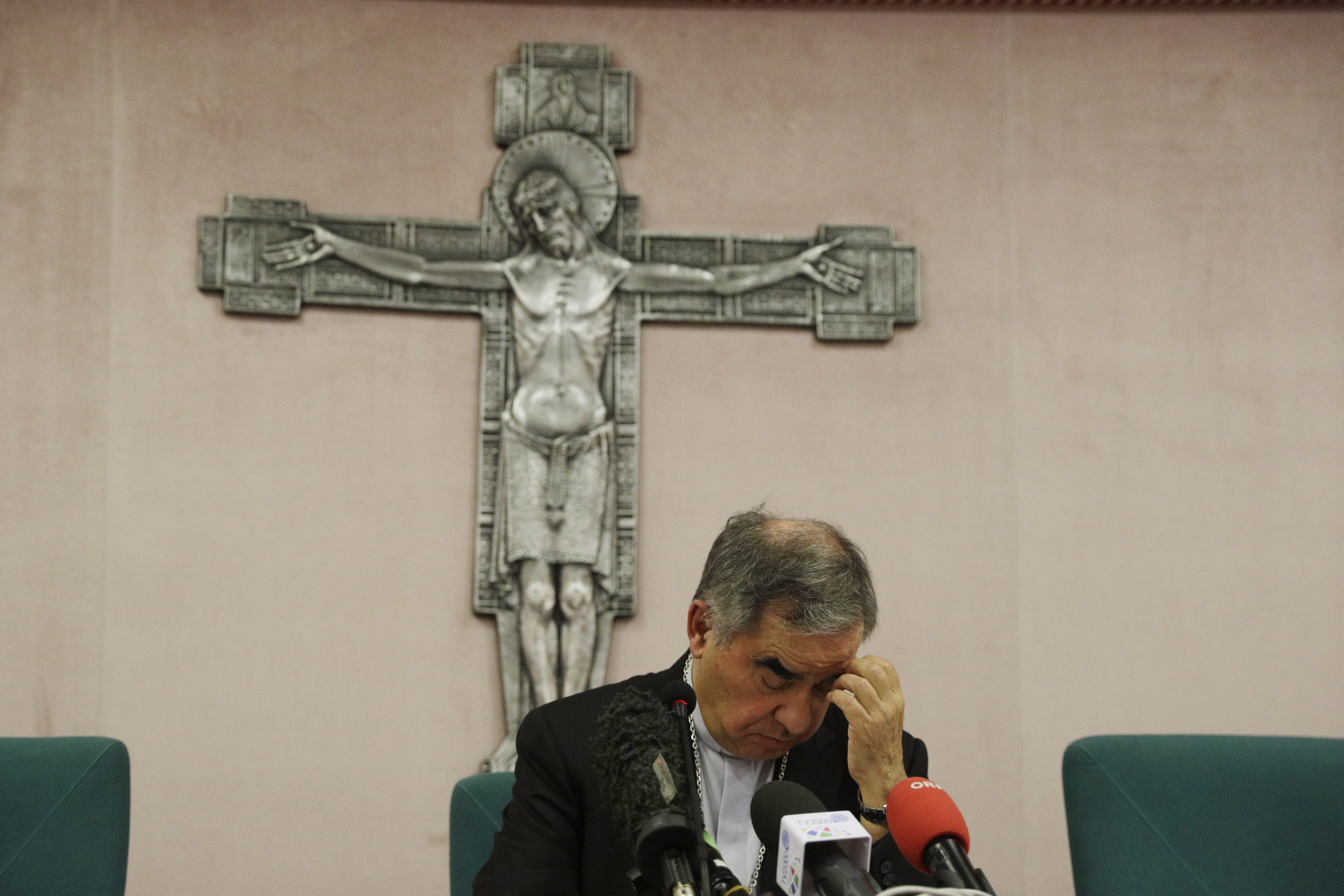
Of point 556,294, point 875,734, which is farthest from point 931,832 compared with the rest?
point 556,294

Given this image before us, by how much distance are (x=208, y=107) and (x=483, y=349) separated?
1.26 metres

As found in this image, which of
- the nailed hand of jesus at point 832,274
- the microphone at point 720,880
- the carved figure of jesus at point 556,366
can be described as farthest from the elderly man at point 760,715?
the nailed hand of jesus at point 832,274

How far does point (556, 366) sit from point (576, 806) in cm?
218

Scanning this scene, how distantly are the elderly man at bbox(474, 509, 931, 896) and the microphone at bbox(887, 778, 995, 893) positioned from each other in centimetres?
50

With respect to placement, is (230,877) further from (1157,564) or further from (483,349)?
(1157,564)

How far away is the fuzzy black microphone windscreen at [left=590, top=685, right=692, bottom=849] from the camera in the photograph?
1157 mm

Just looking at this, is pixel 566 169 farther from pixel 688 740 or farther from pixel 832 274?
pixel 688 740

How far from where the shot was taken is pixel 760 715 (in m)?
1.93

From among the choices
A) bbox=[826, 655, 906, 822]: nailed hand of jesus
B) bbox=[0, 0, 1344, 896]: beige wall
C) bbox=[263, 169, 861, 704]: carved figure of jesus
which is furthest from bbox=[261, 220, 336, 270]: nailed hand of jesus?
bbox=[826, 655, 906, 822]: nailed hand of jesus

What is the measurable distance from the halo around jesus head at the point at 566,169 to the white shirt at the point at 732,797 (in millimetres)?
2314

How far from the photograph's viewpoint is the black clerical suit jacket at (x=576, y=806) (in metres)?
1.82

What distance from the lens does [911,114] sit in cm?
423

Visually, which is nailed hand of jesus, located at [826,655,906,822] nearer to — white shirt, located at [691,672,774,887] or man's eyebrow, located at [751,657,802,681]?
man's eyebrow, located at [751,657,802,681]

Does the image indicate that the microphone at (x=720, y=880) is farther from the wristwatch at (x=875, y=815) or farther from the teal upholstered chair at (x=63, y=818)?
the teal upholstered chair at (x=63, y=818)
